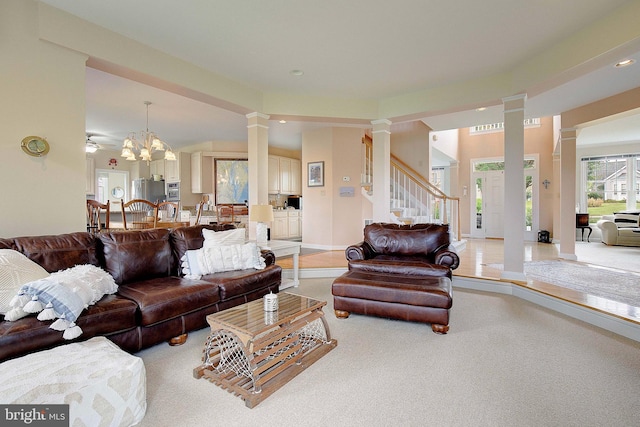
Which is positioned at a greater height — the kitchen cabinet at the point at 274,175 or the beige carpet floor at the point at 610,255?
the kitchen cabinet at the point at 274,175

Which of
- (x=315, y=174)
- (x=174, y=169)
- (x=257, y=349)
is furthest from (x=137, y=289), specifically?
(x=174, y=169)

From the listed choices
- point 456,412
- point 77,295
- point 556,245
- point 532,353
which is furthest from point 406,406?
point 556,245

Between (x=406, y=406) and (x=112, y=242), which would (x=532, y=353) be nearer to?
(x=406, y=406)

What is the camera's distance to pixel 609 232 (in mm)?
7812

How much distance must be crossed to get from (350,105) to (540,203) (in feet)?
21.8

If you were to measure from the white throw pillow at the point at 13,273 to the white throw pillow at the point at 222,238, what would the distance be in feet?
4.55

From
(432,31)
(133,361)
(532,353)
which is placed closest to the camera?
(133,361)

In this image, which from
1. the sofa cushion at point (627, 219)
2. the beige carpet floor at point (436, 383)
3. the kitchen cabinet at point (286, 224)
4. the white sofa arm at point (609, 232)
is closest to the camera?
the beige carpet floor at point (436, 383)

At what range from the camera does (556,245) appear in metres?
7.53

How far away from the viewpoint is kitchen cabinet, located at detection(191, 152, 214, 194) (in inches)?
313

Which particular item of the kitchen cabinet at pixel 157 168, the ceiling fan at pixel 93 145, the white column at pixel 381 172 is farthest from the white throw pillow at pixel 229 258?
the kitchen cabinet at pixel 157 168

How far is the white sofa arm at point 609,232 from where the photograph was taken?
25.4 ft

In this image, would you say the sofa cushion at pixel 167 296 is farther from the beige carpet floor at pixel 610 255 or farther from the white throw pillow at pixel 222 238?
the beige carpet floor at pixel 610 255

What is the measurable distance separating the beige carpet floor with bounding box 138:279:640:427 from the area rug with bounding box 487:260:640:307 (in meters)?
1.07
